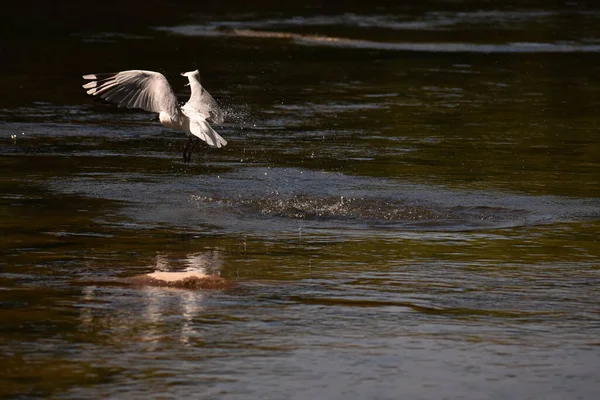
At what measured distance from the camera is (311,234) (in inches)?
435

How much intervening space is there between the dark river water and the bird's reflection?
0.02 m

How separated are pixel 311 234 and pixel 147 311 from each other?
271cm

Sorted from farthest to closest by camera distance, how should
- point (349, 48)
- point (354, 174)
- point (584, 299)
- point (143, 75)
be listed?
point (349, 48) → point (354, 174) → point (143, 75) → point (584, 299)

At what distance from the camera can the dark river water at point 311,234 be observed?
24.8 feet

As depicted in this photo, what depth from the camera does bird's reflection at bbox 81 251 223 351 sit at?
809cm

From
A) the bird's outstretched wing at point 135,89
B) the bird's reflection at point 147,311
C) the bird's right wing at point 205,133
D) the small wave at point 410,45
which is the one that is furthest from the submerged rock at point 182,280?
the small wave at point 410,45

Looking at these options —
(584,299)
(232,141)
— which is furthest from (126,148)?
(584,299)

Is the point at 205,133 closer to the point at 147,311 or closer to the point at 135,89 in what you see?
the point at 135,89

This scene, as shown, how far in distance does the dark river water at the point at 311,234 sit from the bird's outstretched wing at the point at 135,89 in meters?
0.86

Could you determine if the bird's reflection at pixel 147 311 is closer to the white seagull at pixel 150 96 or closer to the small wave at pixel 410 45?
the white seagull at pixel 150 96

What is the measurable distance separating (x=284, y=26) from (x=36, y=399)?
24984mm

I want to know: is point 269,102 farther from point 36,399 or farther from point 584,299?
point 36,399

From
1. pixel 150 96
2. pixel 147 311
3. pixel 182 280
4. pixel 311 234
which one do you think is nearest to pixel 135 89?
pixel 150 96

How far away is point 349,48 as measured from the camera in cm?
2652
